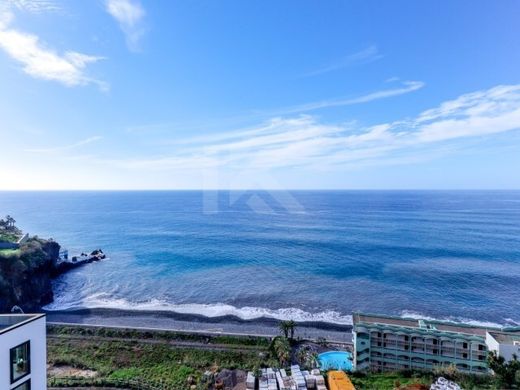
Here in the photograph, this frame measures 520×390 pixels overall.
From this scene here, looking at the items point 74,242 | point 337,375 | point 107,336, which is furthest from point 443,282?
point 74,242

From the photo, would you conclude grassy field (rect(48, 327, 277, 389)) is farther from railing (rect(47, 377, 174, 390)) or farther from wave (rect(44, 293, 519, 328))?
wave (rect(44, 293, 519, 328))

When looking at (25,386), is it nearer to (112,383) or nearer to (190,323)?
(112,383)

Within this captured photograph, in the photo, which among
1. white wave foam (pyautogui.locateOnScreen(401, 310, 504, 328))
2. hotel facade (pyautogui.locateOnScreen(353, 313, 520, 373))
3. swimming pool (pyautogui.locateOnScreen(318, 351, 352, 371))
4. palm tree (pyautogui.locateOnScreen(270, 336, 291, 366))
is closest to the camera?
hotel facade (pyautogui.locateOnScreen(353, 313, 520, 373))

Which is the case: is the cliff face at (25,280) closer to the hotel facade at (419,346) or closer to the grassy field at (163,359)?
the grassy field at (163,359)

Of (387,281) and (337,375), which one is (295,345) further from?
(387,281)

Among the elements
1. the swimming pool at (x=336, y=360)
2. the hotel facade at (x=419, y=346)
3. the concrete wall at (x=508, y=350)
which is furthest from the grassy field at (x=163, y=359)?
the swimming pool at (x=336, y=360)

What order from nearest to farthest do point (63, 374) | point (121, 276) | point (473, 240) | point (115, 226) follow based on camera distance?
point (63, 374), point (121, 276), point (473, 240), point (115, 226)

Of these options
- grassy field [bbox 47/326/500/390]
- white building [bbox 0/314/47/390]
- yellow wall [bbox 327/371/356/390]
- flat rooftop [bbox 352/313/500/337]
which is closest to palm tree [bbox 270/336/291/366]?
grassy field [bbox 47/326/500/390]
